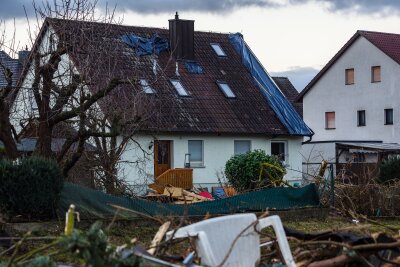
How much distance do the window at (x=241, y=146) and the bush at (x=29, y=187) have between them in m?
27.3

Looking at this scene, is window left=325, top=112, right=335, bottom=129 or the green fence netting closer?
the green fence netting

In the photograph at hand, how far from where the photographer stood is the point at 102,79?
84.1 ft

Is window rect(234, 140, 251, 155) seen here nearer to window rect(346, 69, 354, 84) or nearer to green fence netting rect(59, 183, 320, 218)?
window rect(346, 69, 354, 84)

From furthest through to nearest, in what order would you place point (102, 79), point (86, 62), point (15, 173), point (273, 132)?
point (273, 132) → point (102, 79) → point (86, 62) → point (15, 173)

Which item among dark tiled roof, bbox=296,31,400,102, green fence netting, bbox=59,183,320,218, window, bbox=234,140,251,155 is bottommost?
green fence netting, bbox=59,183,320,218

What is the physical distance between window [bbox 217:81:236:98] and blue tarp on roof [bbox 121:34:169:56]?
316 centimetres

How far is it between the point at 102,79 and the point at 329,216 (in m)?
8.60

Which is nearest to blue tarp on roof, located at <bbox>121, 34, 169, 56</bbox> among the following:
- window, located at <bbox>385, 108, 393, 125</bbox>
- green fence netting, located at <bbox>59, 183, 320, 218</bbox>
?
window, located at <bbox>385, 108, 393, 125</bbox>

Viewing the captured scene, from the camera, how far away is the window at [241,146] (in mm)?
42438

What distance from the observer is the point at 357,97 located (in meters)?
56.3

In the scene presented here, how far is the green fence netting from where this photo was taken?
52.4ft

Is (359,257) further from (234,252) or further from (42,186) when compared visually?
(42,186)

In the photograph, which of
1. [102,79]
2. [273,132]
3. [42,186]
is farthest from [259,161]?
[273,132]

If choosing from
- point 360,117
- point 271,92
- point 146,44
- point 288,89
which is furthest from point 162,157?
point 288,89
